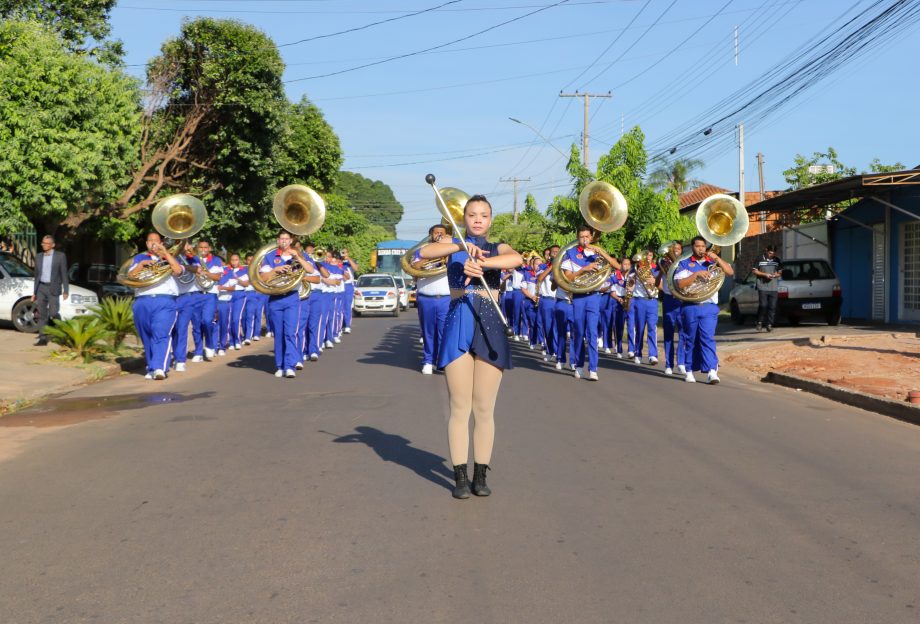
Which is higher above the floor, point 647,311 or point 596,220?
point 596,220

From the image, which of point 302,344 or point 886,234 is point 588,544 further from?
point 886,234

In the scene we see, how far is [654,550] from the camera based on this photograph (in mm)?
5211

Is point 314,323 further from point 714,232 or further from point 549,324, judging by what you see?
point 714,232

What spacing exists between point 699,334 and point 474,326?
7.87 m

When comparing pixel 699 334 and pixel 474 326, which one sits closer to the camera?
pixel 474 326

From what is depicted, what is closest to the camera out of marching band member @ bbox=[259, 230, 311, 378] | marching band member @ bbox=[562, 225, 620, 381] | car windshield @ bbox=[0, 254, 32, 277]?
marching band member @ bbox=[562, 225, 620, 381]

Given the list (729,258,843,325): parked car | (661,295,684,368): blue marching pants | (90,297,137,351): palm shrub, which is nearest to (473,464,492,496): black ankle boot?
(661,295,684,368): blue marching pants

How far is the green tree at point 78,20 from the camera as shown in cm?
2728

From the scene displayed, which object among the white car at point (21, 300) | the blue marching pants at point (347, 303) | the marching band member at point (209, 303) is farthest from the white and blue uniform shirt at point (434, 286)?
the blue marching pants at point (347, 303)

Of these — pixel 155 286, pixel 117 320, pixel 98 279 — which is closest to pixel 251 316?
pixel 117 320

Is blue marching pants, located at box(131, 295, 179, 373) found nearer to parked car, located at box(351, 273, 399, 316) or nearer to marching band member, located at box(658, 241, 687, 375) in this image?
marching band member, located at box(658, 241, 687, 375)

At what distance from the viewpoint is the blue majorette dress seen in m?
6.35

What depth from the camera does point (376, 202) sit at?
5758 inches

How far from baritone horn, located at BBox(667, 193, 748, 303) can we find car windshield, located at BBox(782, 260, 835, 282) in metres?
10.2
